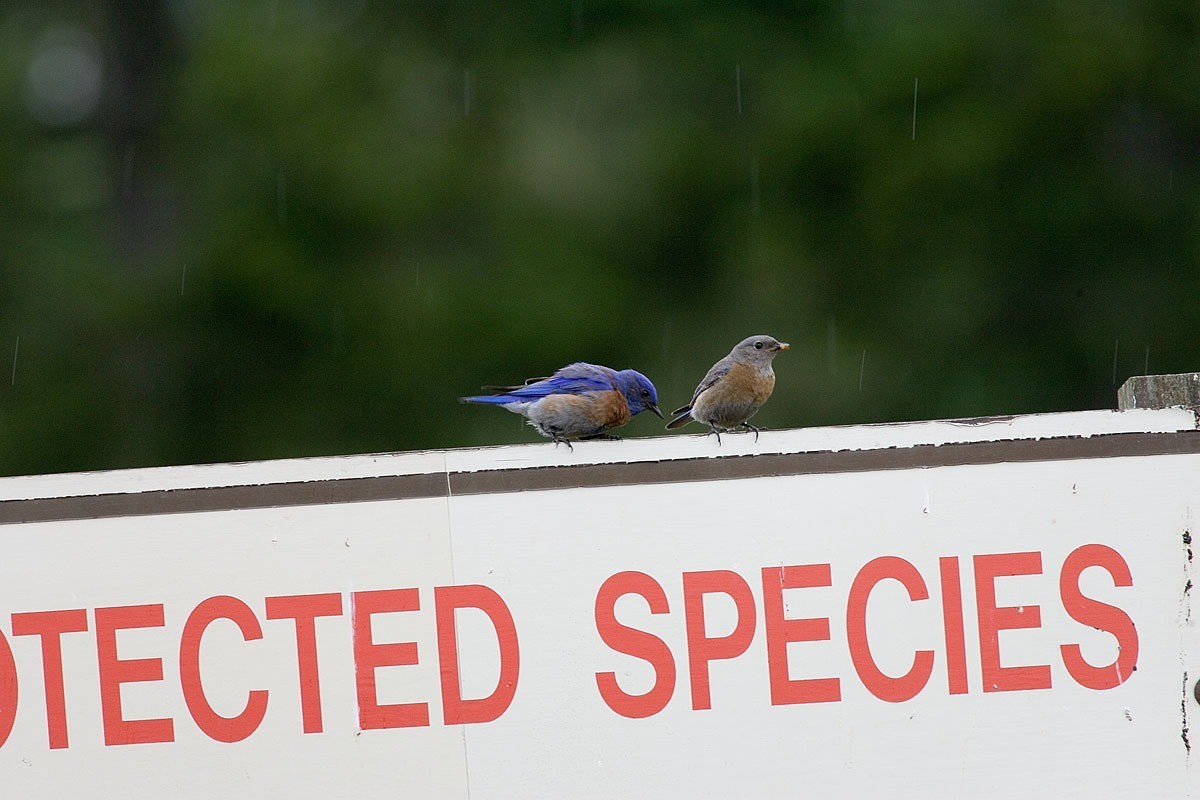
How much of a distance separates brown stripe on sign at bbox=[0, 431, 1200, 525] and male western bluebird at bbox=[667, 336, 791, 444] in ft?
6.03

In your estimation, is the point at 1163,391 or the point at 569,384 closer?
the point at 1163,391

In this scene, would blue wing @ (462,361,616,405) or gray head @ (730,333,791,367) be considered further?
gray head @ (730,333,791,367)

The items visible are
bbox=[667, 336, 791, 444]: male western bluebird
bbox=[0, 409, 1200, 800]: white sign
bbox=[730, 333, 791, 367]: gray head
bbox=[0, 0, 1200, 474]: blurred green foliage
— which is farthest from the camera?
bbox=[0, 0, 1200, 474]: blurred green foliage

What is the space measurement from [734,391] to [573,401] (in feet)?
2.06

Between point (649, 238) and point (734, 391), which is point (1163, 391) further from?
point (649, 238)

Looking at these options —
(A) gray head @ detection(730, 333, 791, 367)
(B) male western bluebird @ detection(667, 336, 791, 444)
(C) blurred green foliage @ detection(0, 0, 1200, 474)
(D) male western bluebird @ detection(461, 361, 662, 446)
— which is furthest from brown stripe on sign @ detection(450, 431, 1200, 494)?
(C) blurred green foliage @ detection(0, 0, 1200, 474)

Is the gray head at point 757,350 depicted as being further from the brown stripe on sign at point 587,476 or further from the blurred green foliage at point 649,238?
the blurred green foliage at point 649,238

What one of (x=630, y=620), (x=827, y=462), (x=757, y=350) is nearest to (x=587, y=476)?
(x=630, y=620)

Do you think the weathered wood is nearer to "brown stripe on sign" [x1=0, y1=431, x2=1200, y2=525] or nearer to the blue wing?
"brown stripe on sign" [x1=0, y1=431, x2=1200, y2=525]

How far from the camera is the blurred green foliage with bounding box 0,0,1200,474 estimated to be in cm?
780

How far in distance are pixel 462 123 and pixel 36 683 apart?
253 inches

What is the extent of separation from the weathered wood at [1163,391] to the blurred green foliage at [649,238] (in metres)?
5.17

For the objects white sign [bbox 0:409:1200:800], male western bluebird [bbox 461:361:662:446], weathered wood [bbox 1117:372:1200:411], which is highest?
male western bluebird [bbox 461:361:662:446]

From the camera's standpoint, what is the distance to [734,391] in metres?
4.27
